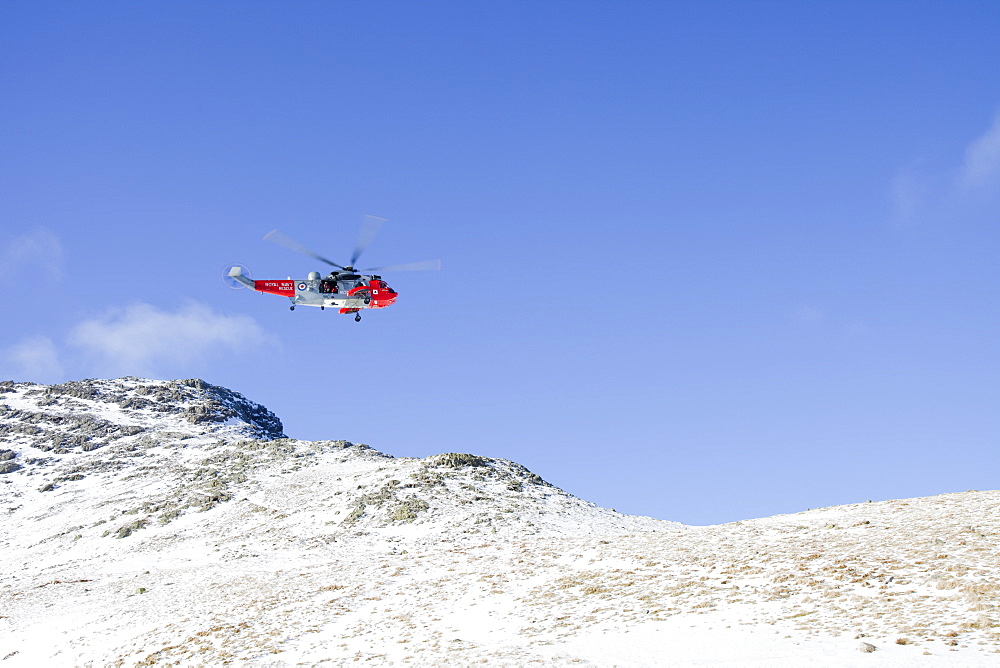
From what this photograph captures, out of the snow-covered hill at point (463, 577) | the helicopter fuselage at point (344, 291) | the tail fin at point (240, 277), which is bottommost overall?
the snow-covered hill at point (463, 577)

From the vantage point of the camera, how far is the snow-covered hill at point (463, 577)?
2023 cm

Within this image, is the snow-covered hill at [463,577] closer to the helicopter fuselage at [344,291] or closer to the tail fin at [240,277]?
the helicopter fuselage at [344,291]

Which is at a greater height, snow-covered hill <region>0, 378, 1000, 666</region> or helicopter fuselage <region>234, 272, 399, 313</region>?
helicopter fuselage <region>234, 272, 399, 313</region>

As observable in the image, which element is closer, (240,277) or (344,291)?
(344,291)

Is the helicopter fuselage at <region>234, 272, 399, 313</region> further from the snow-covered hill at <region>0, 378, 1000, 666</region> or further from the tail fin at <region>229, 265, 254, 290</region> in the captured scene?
the snow-covered hill at <region>0, 378, 1000, 666</region>

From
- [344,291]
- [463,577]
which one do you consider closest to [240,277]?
[344,291]

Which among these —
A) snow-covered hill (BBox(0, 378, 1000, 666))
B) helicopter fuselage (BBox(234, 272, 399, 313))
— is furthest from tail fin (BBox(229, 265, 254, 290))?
snow-covered hill (BBox(0, 378, 1000, 666))

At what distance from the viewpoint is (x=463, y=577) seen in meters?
30.3

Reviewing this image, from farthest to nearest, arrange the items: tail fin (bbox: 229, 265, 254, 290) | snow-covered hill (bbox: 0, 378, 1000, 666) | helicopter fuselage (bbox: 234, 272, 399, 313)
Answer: tail fin (bbox: 229, 265, 254, 290) → helicopter fuselage (bbox: 234, 272, 399, 313) → snow-covered hill (bbox: 0, 378, 1000, 666)

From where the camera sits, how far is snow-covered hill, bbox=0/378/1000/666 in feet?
66.4

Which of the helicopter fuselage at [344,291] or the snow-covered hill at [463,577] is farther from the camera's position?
the helicopter fuselage at [344,291]

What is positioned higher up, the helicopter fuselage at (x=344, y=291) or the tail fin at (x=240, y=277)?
the tail fin at (x=240, y=277)

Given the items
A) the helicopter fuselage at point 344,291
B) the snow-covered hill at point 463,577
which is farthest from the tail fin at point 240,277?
the snow-covered hill at point 463,577

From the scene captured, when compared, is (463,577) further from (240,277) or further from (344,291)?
(240,277)
